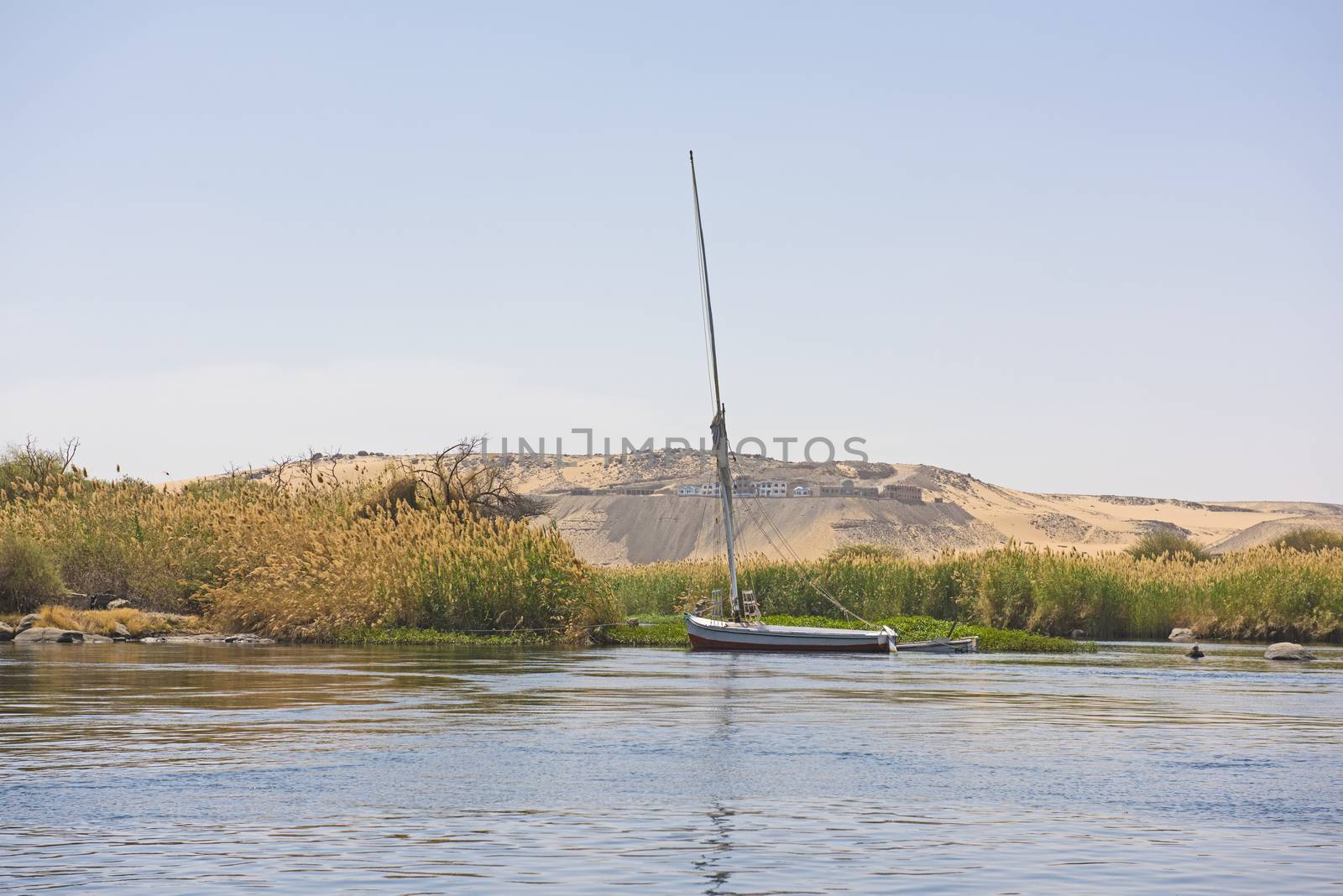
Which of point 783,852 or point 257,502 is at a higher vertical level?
point 257,502

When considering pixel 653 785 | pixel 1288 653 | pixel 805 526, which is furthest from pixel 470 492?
pixel 805 526

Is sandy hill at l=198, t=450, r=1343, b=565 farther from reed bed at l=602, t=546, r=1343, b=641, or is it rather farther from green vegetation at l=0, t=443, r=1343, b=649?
green vegetation at l=0, t=443, r=1343, b=649

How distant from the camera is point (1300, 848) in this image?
15.3 m

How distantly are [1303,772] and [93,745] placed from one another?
16.2 m

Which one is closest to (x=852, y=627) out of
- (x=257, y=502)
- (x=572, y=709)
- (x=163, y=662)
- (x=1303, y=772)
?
(x=257, y=502)

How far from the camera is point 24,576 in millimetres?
52625

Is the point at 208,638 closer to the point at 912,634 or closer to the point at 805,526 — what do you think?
the point at 912,634

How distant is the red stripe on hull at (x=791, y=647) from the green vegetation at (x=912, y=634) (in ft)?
12.0

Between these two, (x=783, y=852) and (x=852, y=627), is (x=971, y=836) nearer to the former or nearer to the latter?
(x=783, y=852)

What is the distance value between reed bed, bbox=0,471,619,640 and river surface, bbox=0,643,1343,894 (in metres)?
16.0

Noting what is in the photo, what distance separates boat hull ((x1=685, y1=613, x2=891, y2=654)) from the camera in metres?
49.9

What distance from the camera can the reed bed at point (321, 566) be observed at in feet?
168

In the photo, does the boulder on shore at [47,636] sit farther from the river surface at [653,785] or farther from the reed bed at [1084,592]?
the reed bed at [1084,592]

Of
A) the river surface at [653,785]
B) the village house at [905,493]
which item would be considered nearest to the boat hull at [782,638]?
the river surface at [653,785]
